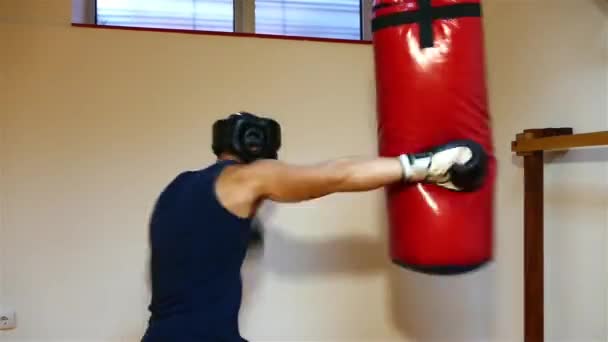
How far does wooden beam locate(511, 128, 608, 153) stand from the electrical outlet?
7.02 ft

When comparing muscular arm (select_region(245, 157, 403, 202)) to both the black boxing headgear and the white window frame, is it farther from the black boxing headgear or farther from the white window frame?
the white window frame

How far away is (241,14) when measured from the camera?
2.90 metres

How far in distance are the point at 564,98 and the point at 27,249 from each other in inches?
93.7

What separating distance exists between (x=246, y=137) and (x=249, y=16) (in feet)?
4.14

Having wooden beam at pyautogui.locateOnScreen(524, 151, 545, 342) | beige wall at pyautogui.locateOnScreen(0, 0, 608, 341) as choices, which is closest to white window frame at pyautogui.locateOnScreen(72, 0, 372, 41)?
beige wall at pyautogui.locateOnScreen(0, 0, 608, 341)

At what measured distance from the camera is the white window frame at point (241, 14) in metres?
2.72

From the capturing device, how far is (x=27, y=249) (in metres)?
2.52

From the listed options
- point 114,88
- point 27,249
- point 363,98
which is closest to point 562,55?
point 363,98

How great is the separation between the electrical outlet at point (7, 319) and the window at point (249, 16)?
4.12 feet

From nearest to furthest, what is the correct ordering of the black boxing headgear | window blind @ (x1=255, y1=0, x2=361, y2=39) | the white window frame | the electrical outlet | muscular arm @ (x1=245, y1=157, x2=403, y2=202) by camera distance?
muscular arm @ (x1=245, y1=157, x2=403, y2=202) < the black boxing headgear < the electrical outlet < the white window frame < window blind @ (x1=255, y1=0, x2=361, y2=39)

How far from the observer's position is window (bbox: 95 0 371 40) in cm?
285

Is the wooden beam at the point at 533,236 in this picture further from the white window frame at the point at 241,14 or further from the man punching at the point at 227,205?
the man punching at the point at 227,205

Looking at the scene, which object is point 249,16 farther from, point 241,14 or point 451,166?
point 451,166

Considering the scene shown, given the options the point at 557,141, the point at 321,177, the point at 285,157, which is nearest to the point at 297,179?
the point at 321,177
